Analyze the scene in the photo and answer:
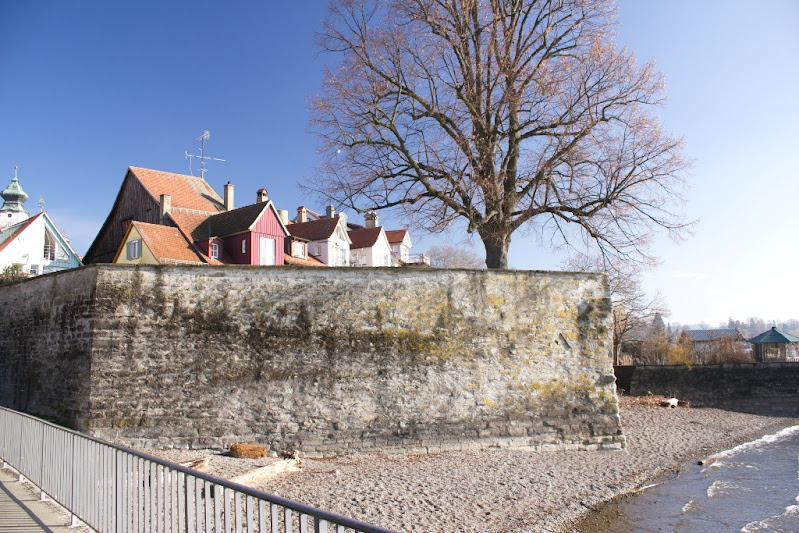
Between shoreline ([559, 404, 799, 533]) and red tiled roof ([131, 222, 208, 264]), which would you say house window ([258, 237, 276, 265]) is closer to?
red tiled roof ([131, 222, 208, 264])

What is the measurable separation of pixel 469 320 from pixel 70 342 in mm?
7751

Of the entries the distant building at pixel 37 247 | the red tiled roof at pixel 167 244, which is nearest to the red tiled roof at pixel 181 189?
the red tiled roof at pixel 167 244

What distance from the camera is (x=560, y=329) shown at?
11.9 m

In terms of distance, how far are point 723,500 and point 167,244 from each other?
69.4 feet

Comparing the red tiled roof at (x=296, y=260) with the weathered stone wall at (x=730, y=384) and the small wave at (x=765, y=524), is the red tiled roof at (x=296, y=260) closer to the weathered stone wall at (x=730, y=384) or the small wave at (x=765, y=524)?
the weathered stone wall at (x=730, y=384)

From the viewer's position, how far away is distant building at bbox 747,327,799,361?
3394cm

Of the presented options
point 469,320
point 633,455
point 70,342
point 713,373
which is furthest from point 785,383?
point 70,342

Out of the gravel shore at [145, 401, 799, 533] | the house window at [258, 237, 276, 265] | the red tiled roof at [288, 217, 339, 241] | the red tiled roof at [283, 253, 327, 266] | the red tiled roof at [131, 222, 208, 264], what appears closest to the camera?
the gravel shore at [145, 401, 799, 533]

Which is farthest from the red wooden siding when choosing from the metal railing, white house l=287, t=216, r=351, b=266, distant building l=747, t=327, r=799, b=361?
distant building l=747, t=327, r=799, b=361

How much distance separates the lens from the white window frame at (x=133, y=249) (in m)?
22.7

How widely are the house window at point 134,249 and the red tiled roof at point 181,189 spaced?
2987mm

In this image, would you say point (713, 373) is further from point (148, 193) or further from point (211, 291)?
point (148, 193)

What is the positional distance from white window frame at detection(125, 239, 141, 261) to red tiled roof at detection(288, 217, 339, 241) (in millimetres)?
10673

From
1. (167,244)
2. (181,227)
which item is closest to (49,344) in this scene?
(167,244)
